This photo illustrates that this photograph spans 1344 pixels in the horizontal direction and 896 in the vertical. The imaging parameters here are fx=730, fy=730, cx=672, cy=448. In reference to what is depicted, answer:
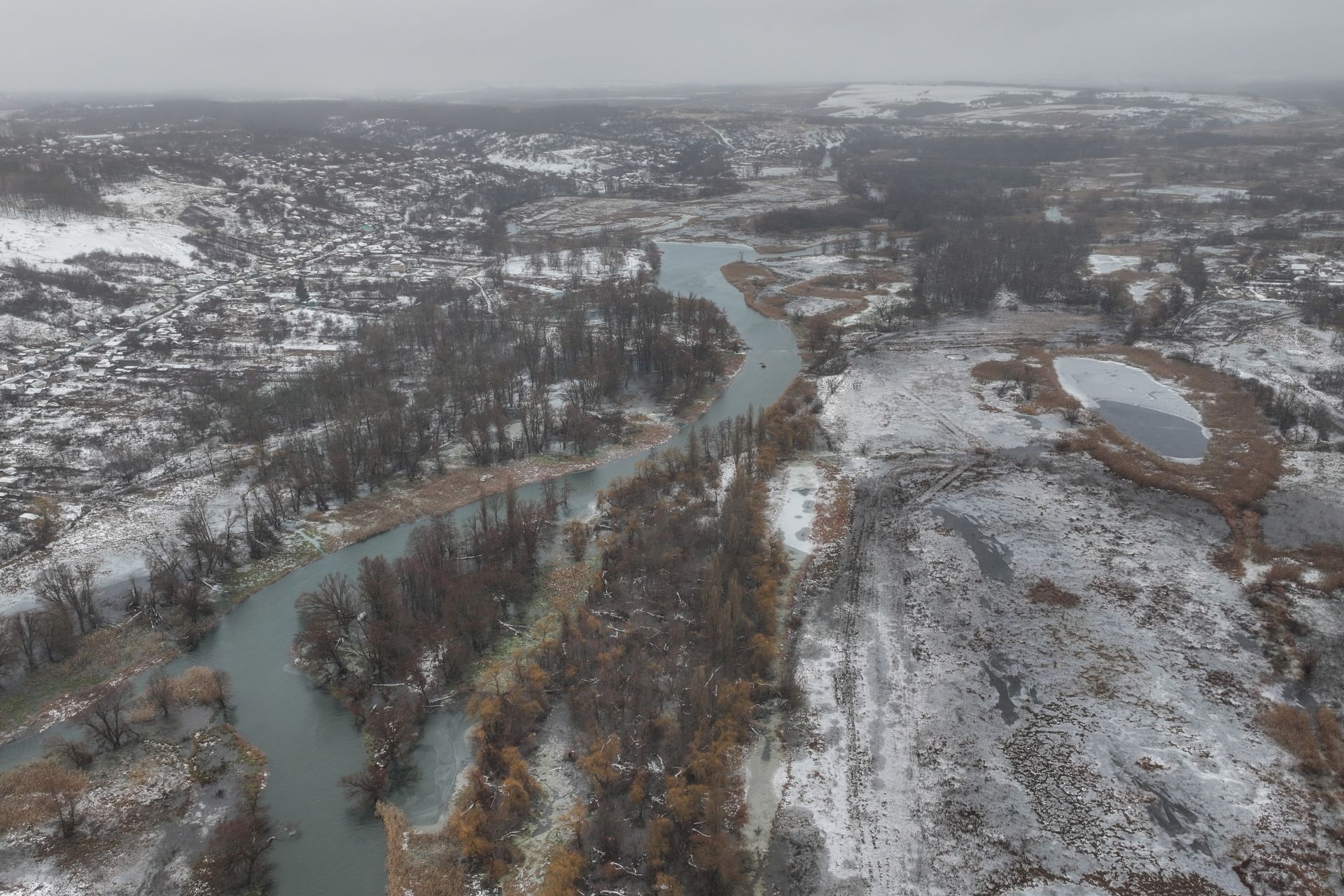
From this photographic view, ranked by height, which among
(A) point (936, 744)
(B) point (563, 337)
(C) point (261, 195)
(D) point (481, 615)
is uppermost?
(C) point (261, 195)

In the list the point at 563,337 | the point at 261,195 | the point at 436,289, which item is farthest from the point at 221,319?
the point at 261,195

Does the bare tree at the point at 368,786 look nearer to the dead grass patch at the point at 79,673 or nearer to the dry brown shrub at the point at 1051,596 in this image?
the dead grass patch at the point at 79,673

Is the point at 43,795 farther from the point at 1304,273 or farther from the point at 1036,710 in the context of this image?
the point at 1304,273

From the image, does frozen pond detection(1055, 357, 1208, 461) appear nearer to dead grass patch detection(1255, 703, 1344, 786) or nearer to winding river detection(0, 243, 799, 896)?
dead grass patch detection(1255, 703, 1344, 786)

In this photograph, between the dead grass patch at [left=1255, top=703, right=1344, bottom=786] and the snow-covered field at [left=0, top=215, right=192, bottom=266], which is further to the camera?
the snow-covered field at [left=0, top=215, right=192, bottom=266]

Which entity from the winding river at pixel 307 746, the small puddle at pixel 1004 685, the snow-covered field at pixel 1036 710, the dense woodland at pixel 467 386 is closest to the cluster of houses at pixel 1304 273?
the snow-covered field at pixel 1036 710

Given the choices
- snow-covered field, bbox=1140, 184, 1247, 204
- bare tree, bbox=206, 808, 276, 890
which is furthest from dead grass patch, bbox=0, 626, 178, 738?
snow-covered field, bbox=1140, 184, 1247, 204

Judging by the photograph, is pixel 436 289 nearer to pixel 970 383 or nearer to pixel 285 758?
pixel 970 383
